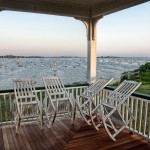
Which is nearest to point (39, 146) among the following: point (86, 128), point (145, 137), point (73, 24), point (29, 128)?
point (29, 128)

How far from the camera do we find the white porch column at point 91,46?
17.0ft

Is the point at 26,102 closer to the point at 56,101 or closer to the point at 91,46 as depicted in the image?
the point at 56,101

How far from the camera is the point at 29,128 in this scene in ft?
14.1

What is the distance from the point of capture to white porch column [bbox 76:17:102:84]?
17.0 ft

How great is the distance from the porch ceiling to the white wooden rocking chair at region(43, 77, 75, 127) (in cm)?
170

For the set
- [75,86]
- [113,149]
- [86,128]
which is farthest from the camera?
[75,86]

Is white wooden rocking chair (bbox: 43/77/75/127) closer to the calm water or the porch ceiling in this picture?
the porch ceiling

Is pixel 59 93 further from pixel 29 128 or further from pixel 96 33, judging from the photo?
pixel 96 33

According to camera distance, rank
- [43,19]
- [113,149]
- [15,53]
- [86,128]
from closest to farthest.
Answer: [113,149]
[86,128]
[15,53]
[43,19]

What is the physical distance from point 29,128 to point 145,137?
2525mm

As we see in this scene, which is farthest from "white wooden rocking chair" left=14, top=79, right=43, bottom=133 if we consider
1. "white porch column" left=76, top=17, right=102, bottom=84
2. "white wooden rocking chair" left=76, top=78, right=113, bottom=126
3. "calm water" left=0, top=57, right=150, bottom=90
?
"calm water" left=0, top=57, right=150, bottom=90

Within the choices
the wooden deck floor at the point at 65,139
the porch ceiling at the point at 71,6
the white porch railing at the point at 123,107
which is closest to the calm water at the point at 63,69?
the white porch railing at the point at 123,107

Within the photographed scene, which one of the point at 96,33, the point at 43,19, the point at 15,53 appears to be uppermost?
the point at 43,19

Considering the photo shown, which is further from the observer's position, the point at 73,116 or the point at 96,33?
the point at 96,33
